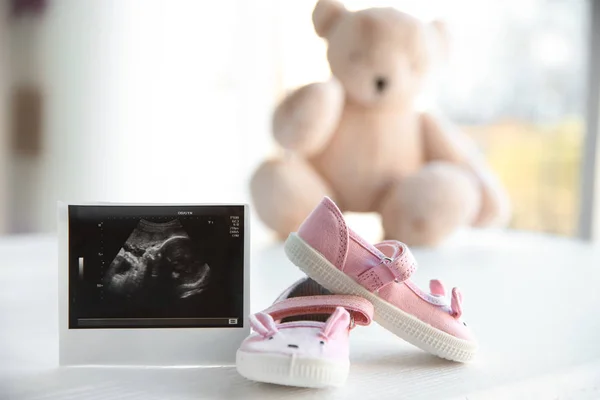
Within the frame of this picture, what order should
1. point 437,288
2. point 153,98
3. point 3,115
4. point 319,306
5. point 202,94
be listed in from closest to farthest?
point 319,306 → point 437,288 → point 3,115 → point 153,98 → point 202,94

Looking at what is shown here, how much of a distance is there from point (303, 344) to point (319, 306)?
10 cm

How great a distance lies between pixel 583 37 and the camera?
243 centimetres

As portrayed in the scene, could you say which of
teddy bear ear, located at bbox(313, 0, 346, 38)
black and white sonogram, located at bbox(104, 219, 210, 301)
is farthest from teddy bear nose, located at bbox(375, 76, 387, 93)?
black and white sonogram, located at bbox(104, 219, 210, 301)

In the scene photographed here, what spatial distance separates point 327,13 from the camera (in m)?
1.68

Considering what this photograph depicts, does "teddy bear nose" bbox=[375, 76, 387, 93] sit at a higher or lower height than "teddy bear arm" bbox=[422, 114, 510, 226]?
higher

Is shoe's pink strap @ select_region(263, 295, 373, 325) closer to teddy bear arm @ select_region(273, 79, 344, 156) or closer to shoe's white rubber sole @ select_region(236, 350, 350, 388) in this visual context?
shoe's white rubber sole @ select_region(236, 350, 350, 388)

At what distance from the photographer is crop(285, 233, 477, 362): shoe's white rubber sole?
2.69ft

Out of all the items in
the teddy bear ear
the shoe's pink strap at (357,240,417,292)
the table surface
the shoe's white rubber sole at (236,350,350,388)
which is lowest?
the table surface

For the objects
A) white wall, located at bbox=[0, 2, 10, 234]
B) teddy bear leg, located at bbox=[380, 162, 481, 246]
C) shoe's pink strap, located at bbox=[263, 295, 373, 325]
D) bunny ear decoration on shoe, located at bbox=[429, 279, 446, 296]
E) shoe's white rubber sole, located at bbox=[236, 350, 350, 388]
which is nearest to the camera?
shoe's white rubber sole, located at bbox=[236, 350, 350, 388]

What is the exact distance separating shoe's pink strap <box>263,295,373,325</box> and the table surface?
0.24 feet

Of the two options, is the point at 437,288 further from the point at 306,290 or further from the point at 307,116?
the point at 307,116

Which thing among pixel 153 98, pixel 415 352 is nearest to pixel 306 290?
pixel 415 352

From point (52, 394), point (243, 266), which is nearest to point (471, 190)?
point (243, 266)

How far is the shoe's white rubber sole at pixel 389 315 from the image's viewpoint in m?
0.82
